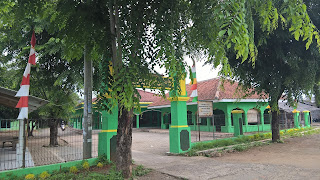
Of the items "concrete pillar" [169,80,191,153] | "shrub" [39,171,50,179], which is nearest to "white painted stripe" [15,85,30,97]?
"shrub" [39,171,50,179]

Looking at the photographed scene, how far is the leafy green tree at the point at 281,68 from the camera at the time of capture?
1037 centimetres

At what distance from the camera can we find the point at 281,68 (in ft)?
38.9

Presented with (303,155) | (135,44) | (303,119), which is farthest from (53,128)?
(303,119)

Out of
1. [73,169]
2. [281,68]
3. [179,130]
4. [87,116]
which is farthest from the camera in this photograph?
[281,68]

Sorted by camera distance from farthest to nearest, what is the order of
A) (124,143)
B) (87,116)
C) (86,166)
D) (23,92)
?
1. (87,116)
2. (23,92)
3. (86,166)
4. (124,143)

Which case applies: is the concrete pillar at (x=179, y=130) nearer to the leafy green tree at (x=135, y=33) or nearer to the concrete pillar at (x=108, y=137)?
the concrete pillar at (x=108, y=137)

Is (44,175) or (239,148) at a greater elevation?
(44,175)

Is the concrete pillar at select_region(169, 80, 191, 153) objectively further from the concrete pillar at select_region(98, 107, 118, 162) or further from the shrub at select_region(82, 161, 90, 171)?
the shrub at select_region(82, 161, 90, 171)

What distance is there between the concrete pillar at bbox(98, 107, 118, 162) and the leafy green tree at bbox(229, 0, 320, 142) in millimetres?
6788

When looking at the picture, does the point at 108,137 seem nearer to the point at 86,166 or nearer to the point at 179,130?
the point at 86,166

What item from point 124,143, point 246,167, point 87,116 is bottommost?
point 246,167

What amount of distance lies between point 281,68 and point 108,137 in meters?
9.34

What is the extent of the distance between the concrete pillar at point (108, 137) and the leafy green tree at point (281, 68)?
679 centimetres

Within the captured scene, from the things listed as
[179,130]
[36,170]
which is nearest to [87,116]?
[36,170]
